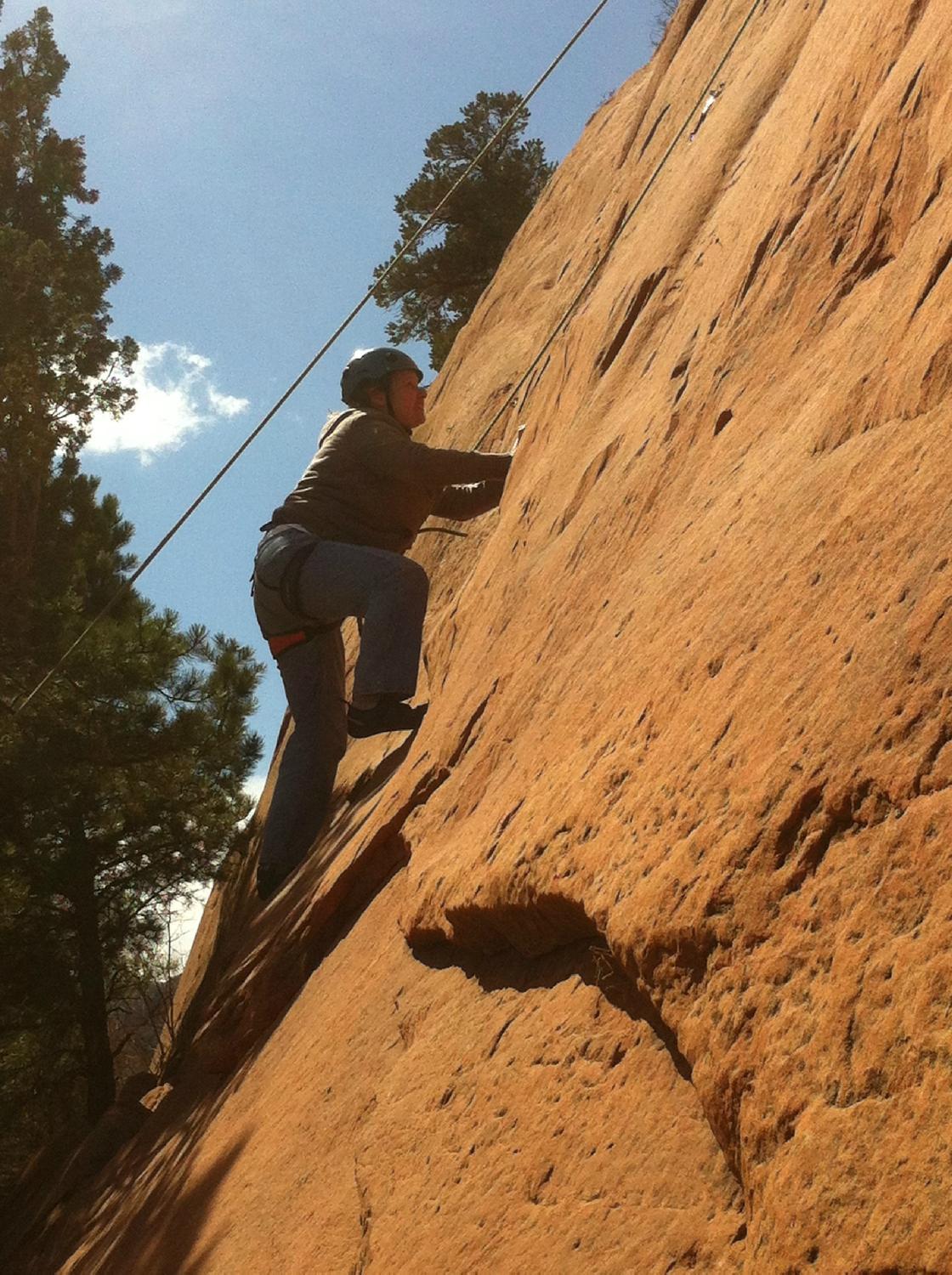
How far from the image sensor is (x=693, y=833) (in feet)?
6.41

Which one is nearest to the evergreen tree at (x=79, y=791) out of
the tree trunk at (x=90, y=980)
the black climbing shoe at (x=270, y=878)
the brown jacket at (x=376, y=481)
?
the tree trunk at (x=90, y=980)

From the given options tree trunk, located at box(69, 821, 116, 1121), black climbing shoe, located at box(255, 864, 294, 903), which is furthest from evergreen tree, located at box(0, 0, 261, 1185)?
black climbing shoe, located at box(255, 864, 294, 903)

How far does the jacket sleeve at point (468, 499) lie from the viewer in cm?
582

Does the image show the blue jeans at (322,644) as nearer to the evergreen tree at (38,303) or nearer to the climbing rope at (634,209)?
the climbing rope at (634,209)

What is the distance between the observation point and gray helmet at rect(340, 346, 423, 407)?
19.3 feet

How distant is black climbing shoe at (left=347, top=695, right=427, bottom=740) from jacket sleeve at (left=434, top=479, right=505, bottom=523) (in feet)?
3.90

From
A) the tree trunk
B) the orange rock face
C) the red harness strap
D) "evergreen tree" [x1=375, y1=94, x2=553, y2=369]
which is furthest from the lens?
"evergreen tree" [x1=375, y1=94, x2=553, y2=369]

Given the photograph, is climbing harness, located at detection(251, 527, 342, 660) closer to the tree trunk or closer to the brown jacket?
the brown jacket

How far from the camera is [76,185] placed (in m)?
15.0

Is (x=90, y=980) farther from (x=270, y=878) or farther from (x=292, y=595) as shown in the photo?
(x=292, y=595)

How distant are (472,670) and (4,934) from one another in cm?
500

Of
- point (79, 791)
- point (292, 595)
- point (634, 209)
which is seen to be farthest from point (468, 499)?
point (79, 791)

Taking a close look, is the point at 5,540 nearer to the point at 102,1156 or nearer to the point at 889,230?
the point at 102,1156

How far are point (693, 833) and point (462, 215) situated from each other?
53.4 ft
